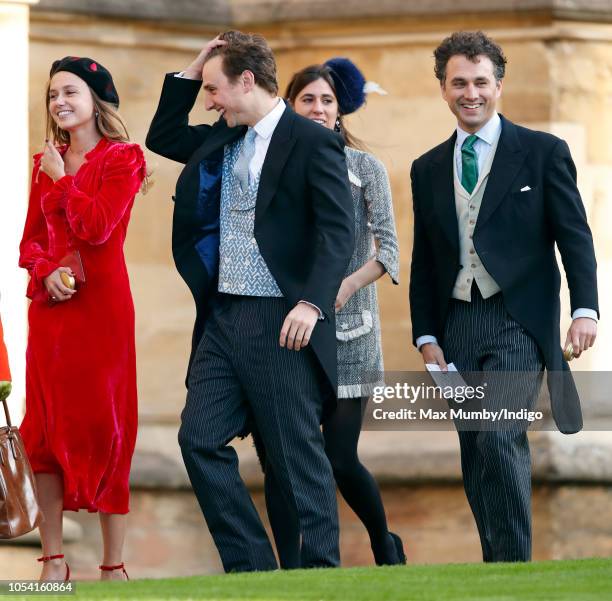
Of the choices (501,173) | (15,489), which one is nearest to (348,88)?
(501,173)

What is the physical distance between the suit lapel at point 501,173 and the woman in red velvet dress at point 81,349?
1239 millimetres

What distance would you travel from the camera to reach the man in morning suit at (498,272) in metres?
7.04

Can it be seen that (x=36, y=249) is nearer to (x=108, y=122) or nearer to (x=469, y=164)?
(x=108, y=122)

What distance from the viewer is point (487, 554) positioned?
23.7 ft

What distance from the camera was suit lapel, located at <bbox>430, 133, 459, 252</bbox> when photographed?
7.22 m

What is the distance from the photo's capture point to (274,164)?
6840 mm

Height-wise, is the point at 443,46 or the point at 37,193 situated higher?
the point at 443,46

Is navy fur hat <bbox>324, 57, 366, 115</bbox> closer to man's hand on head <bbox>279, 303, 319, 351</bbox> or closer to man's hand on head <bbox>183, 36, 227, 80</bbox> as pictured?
man's hand on head <bbox>183, 36, 227, 80</bbox>

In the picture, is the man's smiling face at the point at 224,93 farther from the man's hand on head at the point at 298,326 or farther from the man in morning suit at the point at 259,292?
the man's hand on head at the point at 298,326

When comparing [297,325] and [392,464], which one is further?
[392,464]

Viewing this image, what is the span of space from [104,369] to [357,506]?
1.17 metres

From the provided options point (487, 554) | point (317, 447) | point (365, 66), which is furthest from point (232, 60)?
point (365, 66)

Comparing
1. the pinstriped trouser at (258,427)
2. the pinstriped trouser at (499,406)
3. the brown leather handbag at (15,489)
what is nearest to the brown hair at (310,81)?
the pinstriped trouser at (499,406)

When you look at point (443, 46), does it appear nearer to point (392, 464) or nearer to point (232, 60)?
point (232, 60)
